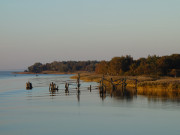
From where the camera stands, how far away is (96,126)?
82.9ft

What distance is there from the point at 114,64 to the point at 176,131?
8163cm

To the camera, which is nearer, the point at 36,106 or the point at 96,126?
the point at 96,126

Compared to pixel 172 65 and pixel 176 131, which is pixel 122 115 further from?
pixel 172 65

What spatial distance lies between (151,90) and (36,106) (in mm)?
23460

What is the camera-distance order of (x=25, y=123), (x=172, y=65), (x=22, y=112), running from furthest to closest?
(x=172, y=65) < (x=22, y=112) < (x=25, y=123)

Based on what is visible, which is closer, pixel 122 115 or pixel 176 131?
pixel 176 131

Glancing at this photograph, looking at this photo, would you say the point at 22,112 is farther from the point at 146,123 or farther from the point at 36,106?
the point at 146,123

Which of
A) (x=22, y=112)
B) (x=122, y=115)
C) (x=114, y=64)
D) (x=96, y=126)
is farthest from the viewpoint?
(x=114, y=64)

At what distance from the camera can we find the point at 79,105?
124 feet

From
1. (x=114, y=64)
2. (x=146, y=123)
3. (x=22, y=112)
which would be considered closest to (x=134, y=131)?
(x=146, y=123)

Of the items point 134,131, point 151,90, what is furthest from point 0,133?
point 151,90

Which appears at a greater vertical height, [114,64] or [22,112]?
[114,64]

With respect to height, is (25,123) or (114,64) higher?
(114,64)

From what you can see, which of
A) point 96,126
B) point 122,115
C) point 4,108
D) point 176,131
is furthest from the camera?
point 4,108
